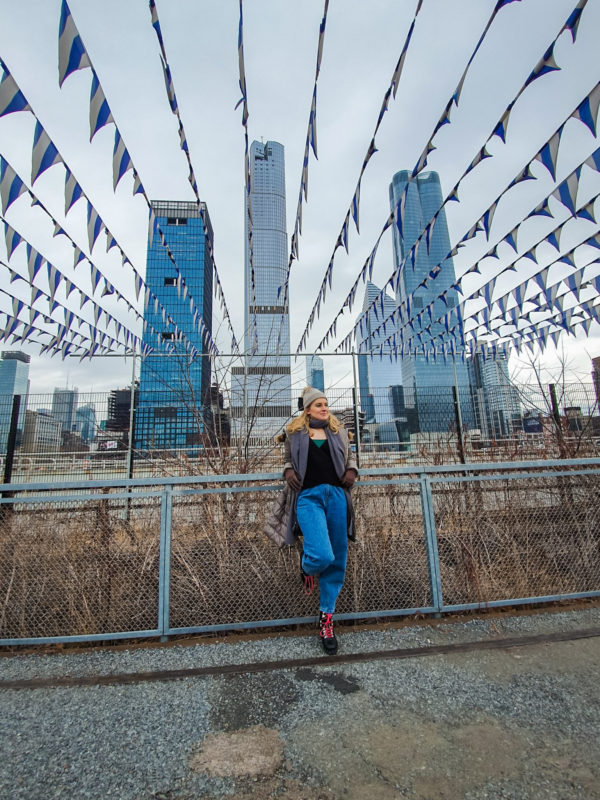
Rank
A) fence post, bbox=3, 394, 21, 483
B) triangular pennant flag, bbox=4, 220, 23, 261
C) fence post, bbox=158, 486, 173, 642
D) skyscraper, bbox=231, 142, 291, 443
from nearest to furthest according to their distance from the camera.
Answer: fence post, bbox=158, 486, 173, 642 < triangular pennant flag, bbox=4, 220, 23, 261 < skyscraper, bbox=231, 142, 291, 443 < fence post, bbox=3, 394, 21, 483

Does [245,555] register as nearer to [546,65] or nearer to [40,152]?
[40,152]

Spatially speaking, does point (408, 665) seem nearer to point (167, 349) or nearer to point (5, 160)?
point (5, 160)

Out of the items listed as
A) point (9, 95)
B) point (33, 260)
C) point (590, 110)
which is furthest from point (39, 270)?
point (590, 110)

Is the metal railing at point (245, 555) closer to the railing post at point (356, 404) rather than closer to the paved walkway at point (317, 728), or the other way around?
the paved walkway at point (317, 728)

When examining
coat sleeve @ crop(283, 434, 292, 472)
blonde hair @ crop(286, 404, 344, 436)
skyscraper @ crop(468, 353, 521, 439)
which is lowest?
coat sleeve @ crop(283, 434, 292, 472)

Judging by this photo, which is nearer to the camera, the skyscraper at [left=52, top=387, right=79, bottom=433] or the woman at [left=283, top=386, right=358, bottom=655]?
the woman at [left=283, top=386, right=358, bottom=655]

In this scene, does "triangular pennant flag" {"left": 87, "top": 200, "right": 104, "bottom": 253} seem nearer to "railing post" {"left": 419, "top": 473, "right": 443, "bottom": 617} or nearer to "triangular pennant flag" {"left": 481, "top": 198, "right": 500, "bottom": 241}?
"railing post" {"left": 419, "top": 473, "right": 443, "bottom": 617}

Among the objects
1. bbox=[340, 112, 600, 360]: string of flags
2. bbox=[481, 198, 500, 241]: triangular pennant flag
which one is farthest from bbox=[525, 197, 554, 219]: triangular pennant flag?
bbox=[481, 198, 500, 241]: triangular pennant flag

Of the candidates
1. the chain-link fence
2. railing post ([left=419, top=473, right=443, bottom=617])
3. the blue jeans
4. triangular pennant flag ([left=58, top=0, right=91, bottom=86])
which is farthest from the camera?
the chain-link fence

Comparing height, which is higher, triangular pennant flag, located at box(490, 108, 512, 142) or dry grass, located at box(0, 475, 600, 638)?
triangular pennant flag, located at box(490, 108, 512, 142)

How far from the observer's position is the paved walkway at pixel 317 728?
1.56m

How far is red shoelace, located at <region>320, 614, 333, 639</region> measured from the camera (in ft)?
9.04

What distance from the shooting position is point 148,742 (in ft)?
6.05

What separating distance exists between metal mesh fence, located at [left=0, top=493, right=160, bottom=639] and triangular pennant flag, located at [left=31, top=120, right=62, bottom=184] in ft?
8.01
